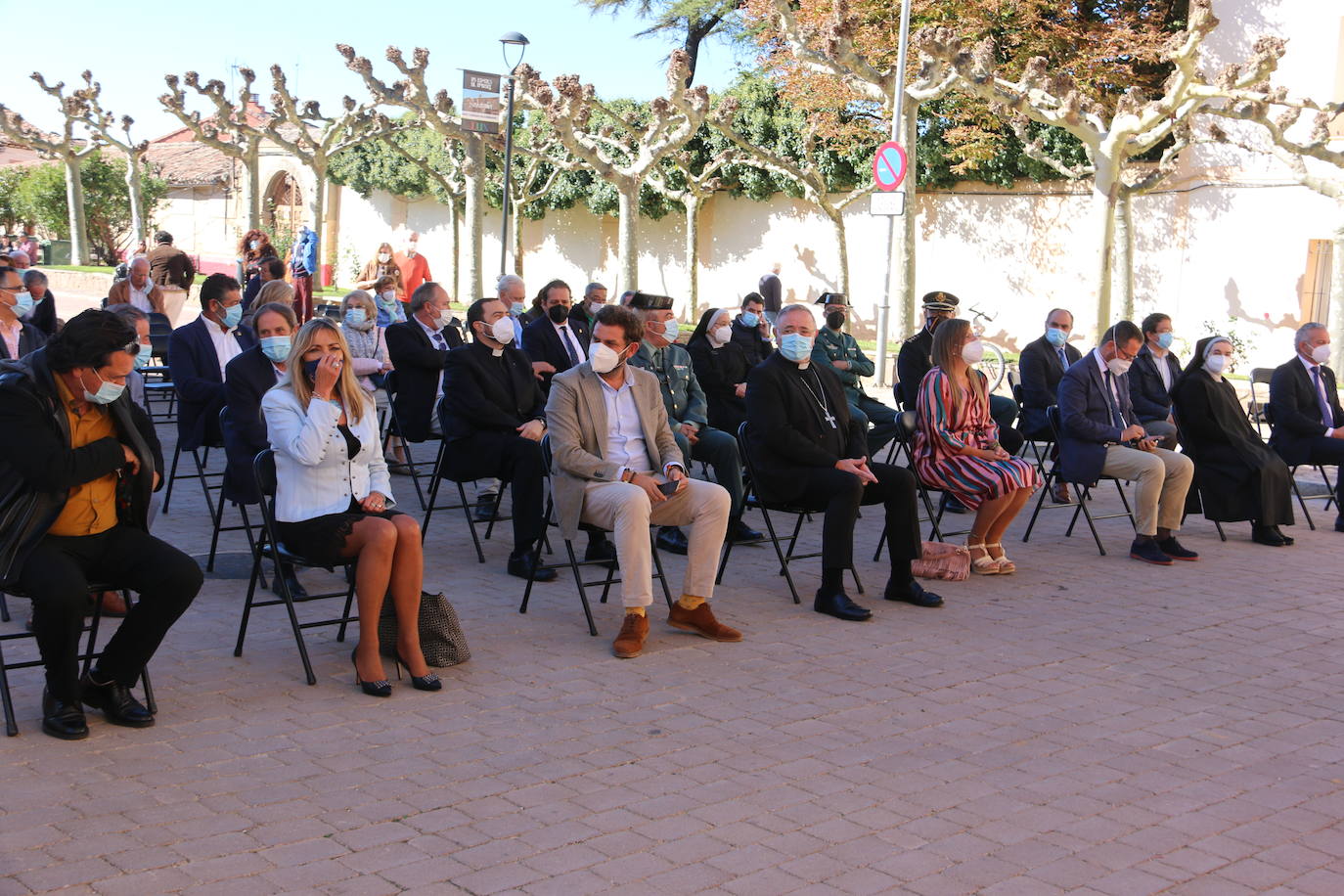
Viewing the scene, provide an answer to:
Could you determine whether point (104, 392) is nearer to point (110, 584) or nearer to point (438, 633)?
point (110, 584)

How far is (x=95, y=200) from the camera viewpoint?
48594 millimetres

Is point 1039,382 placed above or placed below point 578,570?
above

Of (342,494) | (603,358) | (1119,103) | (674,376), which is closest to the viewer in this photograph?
(342,494)

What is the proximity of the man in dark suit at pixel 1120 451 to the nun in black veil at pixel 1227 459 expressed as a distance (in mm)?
660

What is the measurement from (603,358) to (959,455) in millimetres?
2468

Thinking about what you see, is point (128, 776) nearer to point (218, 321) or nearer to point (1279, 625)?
point (218, 321)

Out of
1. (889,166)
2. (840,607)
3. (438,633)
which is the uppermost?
(889,166)

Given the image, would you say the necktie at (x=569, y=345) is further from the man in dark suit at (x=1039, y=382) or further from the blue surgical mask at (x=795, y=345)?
the man in dark suit at (x=1039, y=382)

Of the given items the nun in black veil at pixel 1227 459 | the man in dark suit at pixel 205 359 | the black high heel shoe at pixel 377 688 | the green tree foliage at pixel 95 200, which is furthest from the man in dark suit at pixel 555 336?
the green tree foliage at pixel 95 200

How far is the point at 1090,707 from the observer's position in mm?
5656

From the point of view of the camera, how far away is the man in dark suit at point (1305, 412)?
10.2m

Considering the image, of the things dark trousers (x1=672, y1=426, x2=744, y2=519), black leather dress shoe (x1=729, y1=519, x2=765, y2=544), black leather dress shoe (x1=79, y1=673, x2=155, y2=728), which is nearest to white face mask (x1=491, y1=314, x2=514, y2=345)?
dark trousers (x1=672, y1=426, x2=744, y2=519)

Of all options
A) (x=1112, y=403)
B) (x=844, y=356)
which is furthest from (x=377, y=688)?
(x=844, y=356)

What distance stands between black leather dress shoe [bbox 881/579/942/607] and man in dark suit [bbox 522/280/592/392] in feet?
11.8
